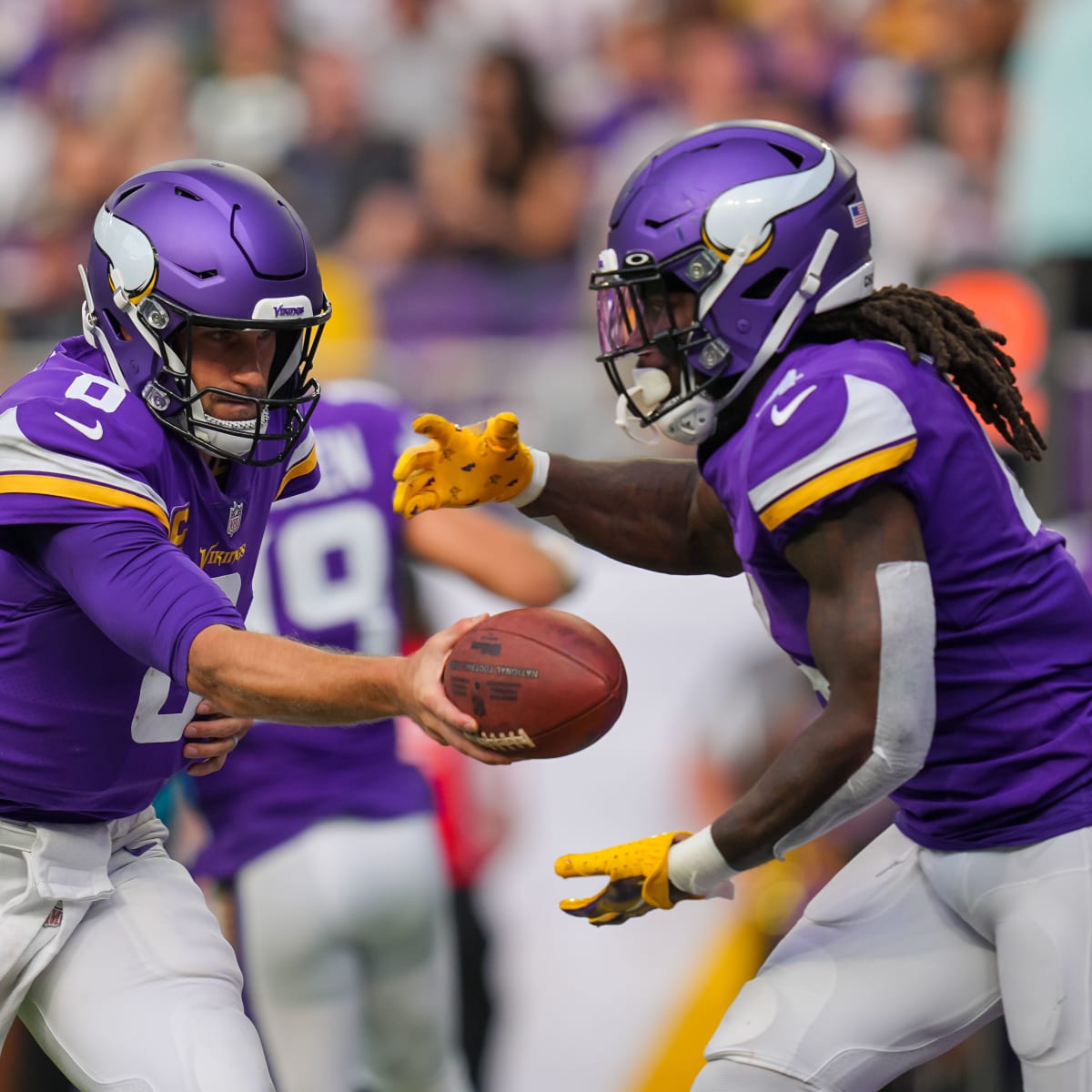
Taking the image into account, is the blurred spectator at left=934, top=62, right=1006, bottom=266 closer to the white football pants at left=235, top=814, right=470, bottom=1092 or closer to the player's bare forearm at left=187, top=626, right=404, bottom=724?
the white football pants at left=235, top=814, right=470, bottom=1092

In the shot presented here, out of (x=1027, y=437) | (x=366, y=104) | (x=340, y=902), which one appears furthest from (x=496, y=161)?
(x=1027, y=437)

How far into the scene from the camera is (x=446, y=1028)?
12.5 ft

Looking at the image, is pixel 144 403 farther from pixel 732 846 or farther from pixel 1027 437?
pixel 1027 437

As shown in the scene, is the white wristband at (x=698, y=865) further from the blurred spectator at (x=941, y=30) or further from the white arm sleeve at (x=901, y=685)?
the blurred spectator at (x=941, y=30)

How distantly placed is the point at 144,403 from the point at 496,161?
500 cm

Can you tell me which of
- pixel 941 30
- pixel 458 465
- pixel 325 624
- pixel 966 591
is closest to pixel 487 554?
pixel 325 624

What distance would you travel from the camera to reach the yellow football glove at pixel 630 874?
2578 mm

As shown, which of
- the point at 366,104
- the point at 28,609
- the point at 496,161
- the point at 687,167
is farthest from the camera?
the point at 366,104

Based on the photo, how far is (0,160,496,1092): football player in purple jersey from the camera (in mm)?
2295

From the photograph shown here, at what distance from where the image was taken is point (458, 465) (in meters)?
2.91

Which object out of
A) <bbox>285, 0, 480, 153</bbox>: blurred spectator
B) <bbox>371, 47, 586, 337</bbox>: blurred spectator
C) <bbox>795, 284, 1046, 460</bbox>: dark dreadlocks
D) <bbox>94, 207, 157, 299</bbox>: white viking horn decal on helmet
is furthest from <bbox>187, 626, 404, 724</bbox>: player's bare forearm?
<bbox>285, 0, 480, 153</bbox>: blurred spectator

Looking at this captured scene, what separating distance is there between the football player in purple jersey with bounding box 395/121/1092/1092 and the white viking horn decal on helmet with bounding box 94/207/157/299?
523 mm

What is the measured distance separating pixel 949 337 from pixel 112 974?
161 centimetres

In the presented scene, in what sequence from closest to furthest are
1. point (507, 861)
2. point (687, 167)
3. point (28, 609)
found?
1. point (28, 609)
2. point (687, 167)
3. point (507, 861)
